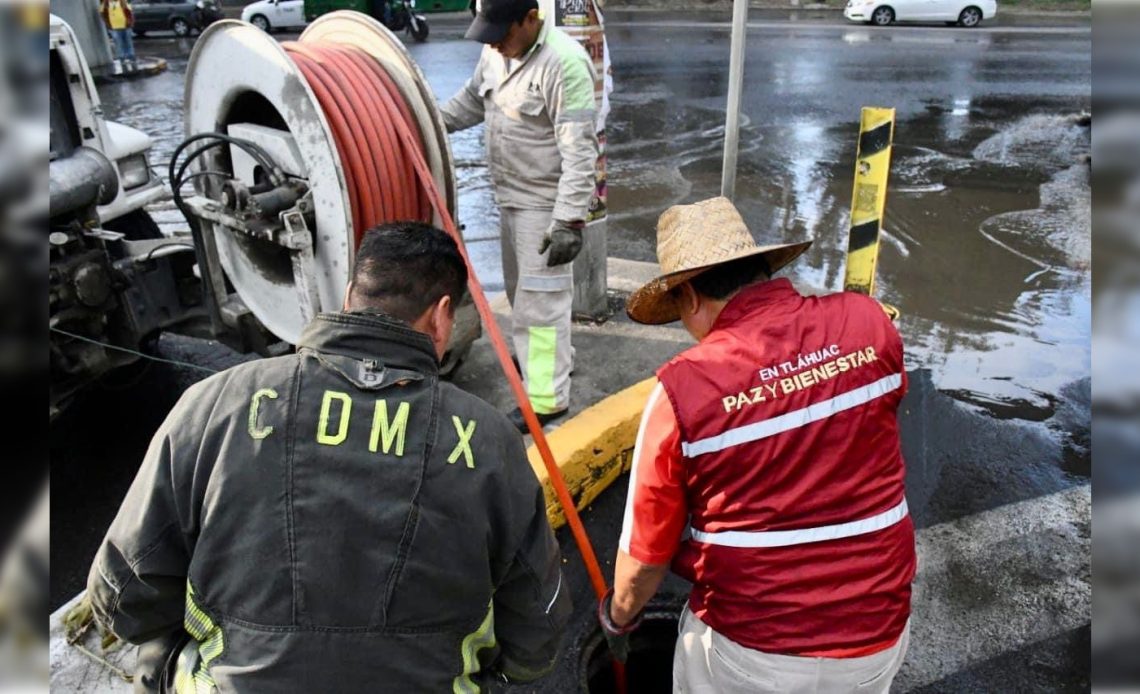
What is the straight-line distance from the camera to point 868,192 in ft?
15.0

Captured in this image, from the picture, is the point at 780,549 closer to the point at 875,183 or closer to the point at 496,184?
the point at 496,184

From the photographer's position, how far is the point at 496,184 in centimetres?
407

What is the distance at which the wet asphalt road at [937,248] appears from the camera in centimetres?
355

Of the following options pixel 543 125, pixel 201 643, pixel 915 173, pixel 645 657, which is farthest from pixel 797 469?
pixel 915 173

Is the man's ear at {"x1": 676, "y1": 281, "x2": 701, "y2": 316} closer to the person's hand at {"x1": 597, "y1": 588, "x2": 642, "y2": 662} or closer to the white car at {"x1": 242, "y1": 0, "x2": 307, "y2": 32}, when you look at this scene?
the person's hand at {"x1": 597, "y1": 588, "x2": 642, "y2": 662}

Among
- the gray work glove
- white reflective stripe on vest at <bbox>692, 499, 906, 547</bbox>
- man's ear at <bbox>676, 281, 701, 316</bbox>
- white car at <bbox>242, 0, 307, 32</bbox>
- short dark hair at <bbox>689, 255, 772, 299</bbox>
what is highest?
white car at <bbox>242, 0, 307, 32</bbox>

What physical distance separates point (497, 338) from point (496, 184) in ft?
3.78

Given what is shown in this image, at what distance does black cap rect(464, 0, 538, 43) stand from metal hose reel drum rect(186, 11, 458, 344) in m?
0.36

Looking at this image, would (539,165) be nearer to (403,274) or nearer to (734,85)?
(734,85)

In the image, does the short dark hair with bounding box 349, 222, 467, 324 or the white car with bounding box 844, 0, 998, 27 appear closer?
the short dark hair with bounding box 349, 222, 467, 324

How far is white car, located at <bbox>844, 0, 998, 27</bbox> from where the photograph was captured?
67.4 ft

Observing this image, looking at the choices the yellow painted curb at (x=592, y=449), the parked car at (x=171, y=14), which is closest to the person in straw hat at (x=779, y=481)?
the yellow painted curb at (x=592, y=449)

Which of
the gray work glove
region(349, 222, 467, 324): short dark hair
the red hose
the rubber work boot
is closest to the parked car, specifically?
the red hose

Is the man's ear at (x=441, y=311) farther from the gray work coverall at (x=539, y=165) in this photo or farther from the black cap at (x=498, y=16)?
the black cap at (x=498, y=16)
